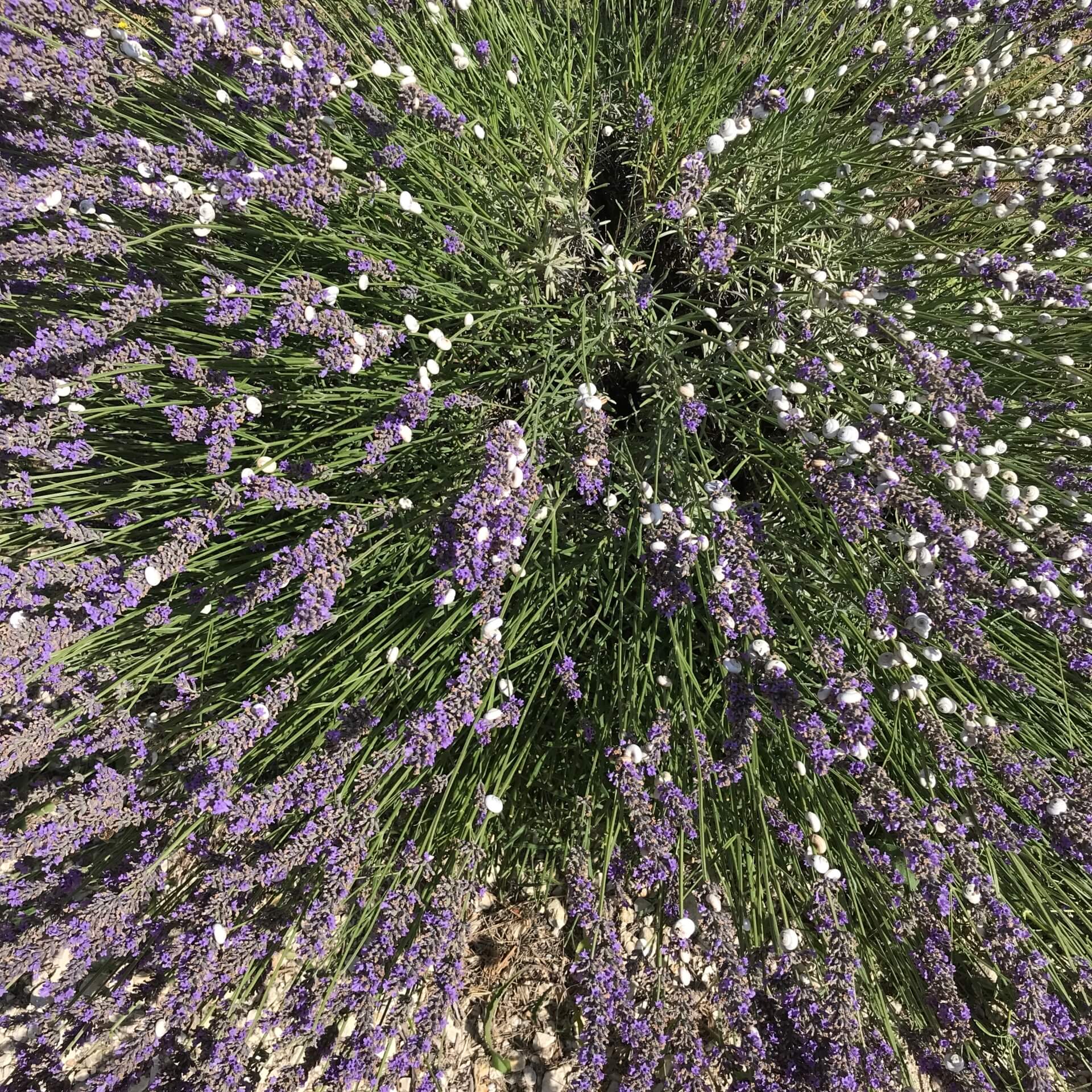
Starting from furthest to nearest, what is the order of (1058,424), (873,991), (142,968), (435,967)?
(1058,424), (142,968), (873,991), (435,967)

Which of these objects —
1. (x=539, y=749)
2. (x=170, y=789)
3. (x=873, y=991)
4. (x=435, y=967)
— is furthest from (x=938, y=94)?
(x=170, y=789)

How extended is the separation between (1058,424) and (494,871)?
2.97 meters

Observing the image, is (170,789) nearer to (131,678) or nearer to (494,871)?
(131,678)

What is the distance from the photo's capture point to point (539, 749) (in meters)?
2.71

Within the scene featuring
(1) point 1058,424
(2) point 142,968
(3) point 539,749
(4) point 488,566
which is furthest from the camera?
(3) point 539,749

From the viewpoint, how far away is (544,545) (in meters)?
2.59

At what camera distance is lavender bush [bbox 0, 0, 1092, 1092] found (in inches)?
72.4

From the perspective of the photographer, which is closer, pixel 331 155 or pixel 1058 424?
pixel 331 155

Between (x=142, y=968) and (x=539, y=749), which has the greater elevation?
(x=539, y=749)

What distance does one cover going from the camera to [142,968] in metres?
2.29

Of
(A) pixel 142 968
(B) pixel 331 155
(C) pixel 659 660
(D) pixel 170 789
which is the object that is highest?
(B) pixel 331 155

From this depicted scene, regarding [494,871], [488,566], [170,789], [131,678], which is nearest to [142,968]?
[170,789]

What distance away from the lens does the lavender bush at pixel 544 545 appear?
6.03 ft

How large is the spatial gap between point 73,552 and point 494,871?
2.24 m
